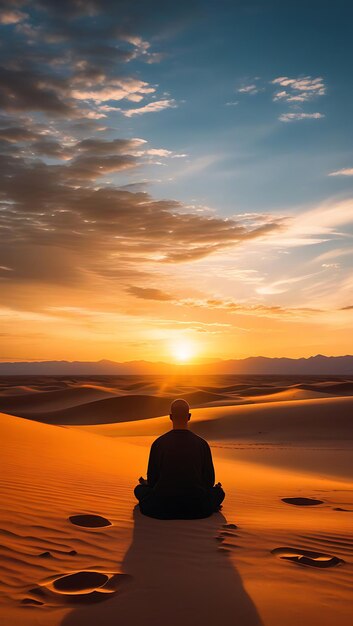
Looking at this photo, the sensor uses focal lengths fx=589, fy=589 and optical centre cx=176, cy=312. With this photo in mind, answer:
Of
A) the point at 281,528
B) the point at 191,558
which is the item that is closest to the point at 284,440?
the point at 281,528

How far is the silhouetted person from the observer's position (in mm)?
6281

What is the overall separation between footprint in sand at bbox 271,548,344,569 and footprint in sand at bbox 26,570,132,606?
1.46 meters

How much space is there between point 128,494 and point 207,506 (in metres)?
1.64

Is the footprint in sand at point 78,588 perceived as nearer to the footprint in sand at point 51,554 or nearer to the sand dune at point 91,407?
the footprint in sand at point 51,554

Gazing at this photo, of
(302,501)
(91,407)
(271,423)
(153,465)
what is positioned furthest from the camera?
(91,407)

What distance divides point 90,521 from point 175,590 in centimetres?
222

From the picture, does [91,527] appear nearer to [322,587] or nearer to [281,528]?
[281,528]

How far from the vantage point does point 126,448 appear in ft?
49.4

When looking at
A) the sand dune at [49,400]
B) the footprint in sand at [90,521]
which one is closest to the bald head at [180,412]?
the footprint in sand at [90,521]

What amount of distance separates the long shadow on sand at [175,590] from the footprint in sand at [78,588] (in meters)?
0.10

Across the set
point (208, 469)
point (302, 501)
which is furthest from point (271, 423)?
point (208, 469)

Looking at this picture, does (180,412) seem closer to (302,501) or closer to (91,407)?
(302,501)

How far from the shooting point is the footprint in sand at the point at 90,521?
6.05m

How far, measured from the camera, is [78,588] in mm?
4234
